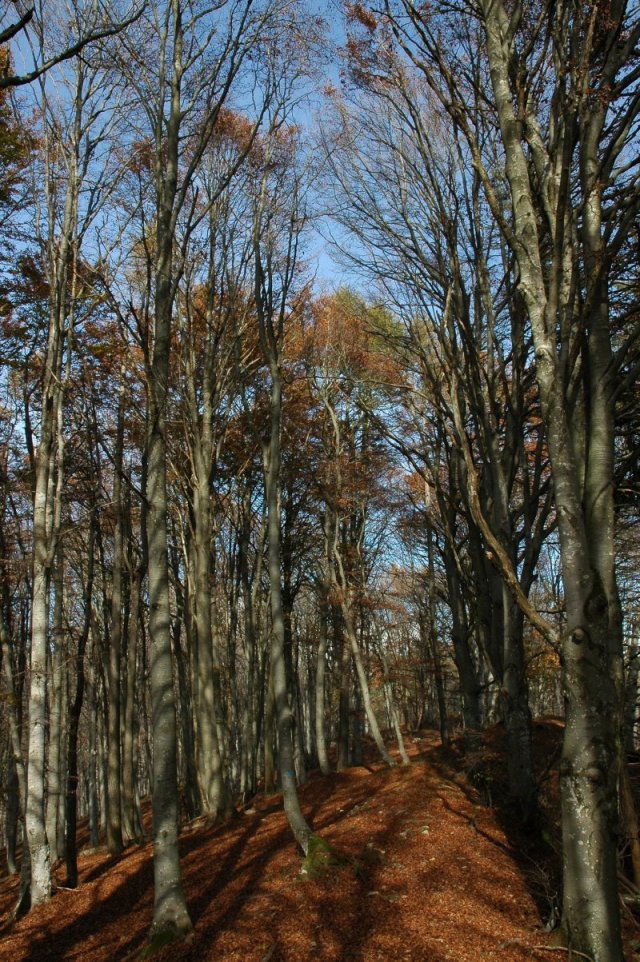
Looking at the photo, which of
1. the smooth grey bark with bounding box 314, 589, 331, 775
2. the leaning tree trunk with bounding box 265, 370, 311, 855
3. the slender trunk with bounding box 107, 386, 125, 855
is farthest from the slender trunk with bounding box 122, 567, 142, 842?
the leaning tree trunk with bounding box 265, 370, 311, 855

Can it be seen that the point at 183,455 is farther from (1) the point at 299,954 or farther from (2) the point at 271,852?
(1) the point at 299,954

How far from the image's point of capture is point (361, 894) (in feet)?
20.0

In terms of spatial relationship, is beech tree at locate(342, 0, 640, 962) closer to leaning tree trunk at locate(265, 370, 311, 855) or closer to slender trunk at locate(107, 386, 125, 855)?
leaning tree trunk at locate(265, 370, 311, 855)

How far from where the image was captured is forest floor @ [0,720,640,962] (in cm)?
Answer: 510

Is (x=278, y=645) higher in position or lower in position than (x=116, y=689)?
higher

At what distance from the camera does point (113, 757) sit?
515 inches

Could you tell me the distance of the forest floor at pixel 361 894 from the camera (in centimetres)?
510

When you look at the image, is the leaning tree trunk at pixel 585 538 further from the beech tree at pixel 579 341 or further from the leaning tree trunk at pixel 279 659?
the leaning tree trunk at pixel 279 659

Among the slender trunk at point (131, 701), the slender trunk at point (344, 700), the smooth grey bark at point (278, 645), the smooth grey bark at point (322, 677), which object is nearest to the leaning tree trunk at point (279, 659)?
the smooth grey bark at point (278, 645)

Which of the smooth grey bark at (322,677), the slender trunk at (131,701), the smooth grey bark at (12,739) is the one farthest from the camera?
the smooth grey bark at (322,677)

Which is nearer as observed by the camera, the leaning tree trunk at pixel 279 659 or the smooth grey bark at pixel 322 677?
the leaning tree trunk at pixel 279 659

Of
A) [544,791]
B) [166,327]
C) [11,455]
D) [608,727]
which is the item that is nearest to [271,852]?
[544,791]

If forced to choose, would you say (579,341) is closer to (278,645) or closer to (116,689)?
(278,645)

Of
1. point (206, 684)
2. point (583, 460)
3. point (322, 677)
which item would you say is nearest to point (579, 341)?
point (583, 460)
